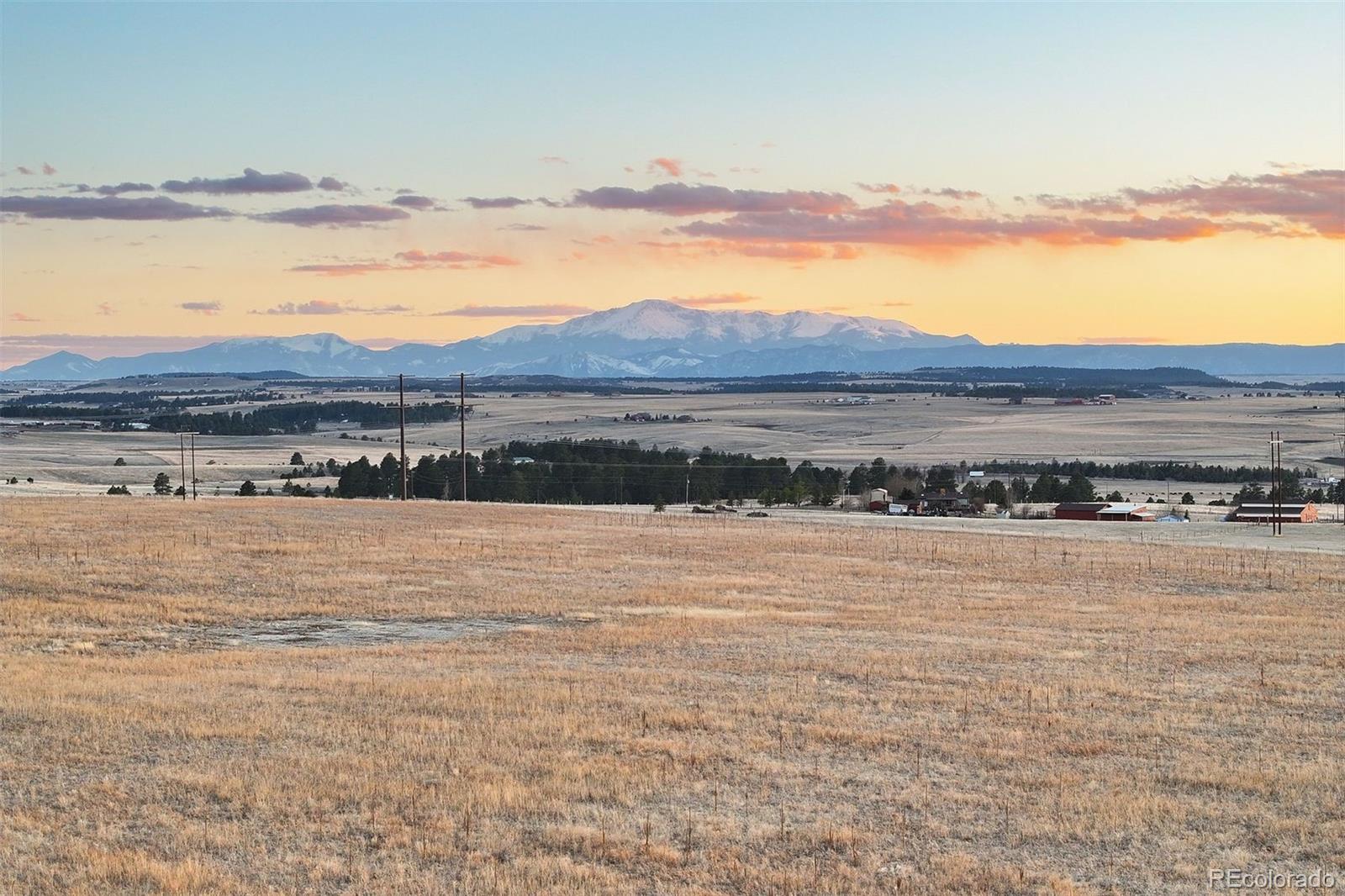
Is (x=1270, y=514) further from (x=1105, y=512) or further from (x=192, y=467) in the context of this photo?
(x=192, y=467)

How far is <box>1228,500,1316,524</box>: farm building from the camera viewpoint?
89250 mm

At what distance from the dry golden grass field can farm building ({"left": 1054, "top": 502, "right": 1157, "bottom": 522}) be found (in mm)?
55797

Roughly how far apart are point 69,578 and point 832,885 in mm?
29928

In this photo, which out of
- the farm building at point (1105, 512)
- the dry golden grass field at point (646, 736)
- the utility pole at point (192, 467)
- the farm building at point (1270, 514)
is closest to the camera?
the dry golden grass field at point (646, 736)

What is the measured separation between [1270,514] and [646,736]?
8453 centimetres

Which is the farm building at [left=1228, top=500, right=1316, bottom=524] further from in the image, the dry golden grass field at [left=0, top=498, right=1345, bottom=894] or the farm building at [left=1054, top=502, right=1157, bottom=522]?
the dry golden grass field at [left=0, top=498, right=1345, bottom=894]

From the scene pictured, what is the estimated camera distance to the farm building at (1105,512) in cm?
9450

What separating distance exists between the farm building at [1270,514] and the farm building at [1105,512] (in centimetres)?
586

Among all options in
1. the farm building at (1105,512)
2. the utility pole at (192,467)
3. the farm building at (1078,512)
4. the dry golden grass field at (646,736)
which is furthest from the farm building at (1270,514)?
the utility pole at (192,467)

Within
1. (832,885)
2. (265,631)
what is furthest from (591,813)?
(265,631)

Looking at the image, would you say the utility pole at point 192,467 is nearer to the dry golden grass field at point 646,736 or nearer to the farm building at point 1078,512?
the dry golden grass field at point 646,736

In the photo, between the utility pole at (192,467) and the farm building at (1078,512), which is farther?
the farm building at (1078,512)

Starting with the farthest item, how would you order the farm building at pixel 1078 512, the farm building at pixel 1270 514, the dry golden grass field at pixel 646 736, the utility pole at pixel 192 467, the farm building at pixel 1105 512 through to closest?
1. the farm building at pixel 1078 512
2. the farm building at pixel 1105 512
3. the farm building at pixel 1270 514
4. the utility pole at pixel 192 467
5. the dry golden grass field at pixel 646 736

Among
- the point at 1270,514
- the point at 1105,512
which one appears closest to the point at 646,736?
the point at 1270,514
